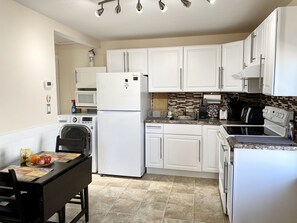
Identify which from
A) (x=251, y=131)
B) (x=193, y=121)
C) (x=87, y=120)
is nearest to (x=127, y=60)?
(x=87, y=120)

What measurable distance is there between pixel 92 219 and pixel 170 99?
242 centimetres

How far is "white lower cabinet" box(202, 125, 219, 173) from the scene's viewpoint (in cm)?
347

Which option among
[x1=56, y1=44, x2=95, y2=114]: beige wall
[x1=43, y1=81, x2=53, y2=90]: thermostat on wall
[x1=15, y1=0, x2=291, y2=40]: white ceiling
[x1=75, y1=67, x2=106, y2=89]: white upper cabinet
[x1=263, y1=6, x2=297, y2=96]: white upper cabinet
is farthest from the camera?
[x1=56, y1=44, x2=95, y2=114]: beige wall

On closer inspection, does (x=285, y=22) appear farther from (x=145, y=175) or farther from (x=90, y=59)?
(x=90, y=59)

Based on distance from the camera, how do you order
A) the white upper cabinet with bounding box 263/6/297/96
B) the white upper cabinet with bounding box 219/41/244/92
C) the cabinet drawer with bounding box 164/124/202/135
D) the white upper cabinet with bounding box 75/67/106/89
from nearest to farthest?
the white upper cabinet with bounding box 263/6/297/96
the white upper cabinet with bounding box 219/41/244/92
the cabinet drawer with bounding box 164/124/202/135
the white upper cabinet with bounding box 75/67/106/89

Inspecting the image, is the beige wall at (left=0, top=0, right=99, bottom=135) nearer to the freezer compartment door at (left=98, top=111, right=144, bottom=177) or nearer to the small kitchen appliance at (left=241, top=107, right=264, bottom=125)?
the freezer compartment door at (left=98, top=111, right=144, bottom=177)

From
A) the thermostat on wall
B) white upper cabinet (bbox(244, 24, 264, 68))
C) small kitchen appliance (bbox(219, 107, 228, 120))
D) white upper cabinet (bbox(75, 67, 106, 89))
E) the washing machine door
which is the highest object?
white upper cabinet (bbox(244, 24, 264, 68))

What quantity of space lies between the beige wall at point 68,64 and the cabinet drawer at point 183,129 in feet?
6.93

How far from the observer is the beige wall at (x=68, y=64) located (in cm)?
443

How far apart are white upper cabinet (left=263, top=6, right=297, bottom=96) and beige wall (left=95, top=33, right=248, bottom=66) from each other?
1887mm

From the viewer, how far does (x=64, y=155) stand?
90.3 inches

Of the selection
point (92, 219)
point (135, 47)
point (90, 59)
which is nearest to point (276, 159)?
point (92, 219)

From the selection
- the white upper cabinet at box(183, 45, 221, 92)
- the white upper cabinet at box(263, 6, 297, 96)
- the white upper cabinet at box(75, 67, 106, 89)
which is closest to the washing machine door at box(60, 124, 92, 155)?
the white upper cabinet at box(75, 67, 106, 89)

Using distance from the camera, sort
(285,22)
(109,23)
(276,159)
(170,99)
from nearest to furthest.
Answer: (285,22)
(276,159)
(109,23)
(170,99)
